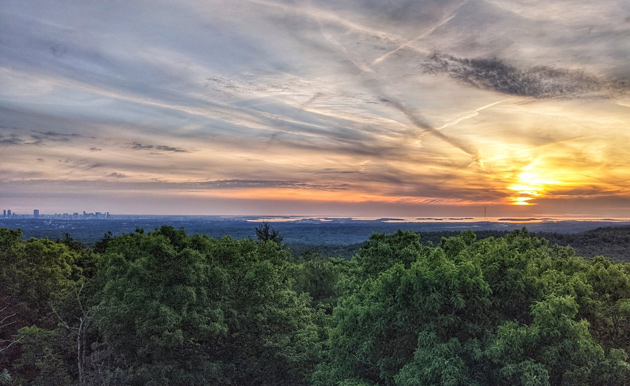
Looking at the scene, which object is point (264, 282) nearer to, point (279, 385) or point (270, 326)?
point (270, 326)

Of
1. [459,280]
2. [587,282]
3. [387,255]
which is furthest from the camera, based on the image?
[387,255]

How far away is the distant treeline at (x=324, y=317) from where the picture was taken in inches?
736

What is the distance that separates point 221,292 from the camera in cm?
3105

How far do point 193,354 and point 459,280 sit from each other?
18.8 m

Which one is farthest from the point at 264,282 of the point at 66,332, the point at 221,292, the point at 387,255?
the point at 66,332

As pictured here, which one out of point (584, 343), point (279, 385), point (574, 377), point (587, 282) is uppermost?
point (587, 282)

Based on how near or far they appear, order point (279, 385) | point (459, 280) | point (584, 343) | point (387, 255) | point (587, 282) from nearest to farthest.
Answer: point (584, 343)
point (459, 280)
point (587, 282)
point (387, 255)
point (279, 385)

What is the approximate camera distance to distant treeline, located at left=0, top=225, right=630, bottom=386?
18.7m

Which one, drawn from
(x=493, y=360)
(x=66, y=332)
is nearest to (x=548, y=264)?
(x=493, y=360)

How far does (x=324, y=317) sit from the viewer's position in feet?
121

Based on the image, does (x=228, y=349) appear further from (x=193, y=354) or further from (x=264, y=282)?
(x=264, y=282)

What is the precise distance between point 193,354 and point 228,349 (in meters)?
3.34

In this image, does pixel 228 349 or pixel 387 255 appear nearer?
pixel 387 255

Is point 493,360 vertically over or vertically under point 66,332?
over
